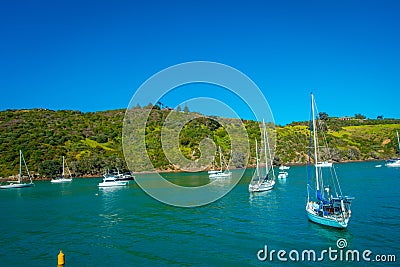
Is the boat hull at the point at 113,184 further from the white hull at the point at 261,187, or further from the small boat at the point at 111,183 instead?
the white hull at the point at 261,187

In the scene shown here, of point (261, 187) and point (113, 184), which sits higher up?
point (113, 184)

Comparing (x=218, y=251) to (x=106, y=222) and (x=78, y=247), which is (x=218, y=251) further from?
(x=106, y=222)

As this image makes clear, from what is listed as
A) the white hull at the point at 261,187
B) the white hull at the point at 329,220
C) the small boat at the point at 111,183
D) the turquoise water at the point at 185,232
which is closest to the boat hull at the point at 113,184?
the small boat at the point at 111,183

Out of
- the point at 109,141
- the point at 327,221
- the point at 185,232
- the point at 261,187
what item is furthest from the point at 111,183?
the point at 327,221

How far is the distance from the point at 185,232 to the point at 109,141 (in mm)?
98661

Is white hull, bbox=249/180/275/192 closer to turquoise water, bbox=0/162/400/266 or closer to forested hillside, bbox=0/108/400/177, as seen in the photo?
turquoise water, bbox=0/162/400/266

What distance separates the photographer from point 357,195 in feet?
147

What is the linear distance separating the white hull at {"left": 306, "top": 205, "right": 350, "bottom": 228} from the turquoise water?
0.52 metres

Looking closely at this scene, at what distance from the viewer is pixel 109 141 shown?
12244cm

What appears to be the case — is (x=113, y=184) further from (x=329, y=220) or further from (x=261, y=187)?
(x=329, y=220)

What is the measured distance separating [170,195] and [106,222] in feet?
56.7

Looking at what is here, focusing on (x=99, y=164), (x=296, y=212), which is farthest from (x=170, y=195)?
(x=99, y=164)

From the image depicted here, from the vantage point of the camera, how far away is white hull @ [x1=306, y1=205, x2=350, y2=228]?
2578 cm

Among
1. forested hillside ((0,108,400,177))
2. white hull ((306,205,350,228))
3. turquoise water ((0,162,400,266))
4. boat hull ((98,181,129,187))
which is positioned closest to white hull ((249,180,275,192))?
turquoise water ((0,162,400,266))
